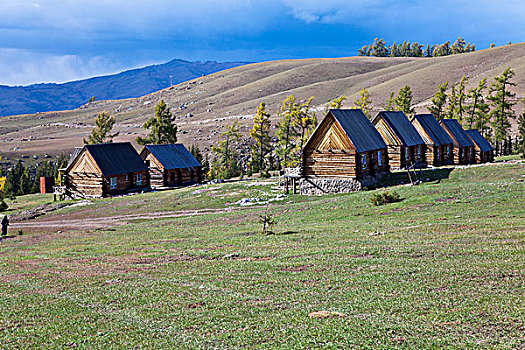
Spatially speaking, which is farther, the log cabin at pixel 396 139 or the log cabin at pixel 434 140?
the log cabin at pixel 434 140

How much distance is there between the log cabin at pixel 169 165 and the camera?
70.2 m

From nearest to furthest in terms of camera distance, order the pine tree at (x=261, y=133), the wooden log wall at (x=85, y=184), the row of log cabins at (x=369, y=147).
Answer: the row of log cabins at (x=369, y=147), the wooden log wall at (x=85, y=184), the pine tree at (x=261, y=133)

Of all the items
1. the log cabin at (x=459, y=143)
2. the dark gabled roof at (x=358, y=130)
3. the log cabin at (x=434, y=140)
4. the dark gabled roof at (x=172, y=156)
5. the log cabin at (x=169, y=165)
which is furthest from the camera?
the dark gabled roof at (x=172, y=156)

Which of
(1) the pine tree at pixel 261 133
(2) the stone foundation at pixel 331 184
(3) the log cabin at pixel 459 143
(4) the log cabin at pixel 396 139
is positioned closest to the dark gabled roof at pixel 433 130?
(3) the log cabin at pixel 459 143

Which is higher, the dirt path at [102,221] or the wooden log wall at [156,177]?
the wooden log wall at [156,177]

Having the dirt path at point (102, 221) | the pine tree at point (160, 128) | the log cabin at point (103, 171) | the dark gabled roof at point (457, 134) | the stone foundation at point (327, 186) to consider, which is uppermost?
the pine tree at point (160, 128)

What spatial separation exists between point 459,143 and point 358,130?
26.5 m

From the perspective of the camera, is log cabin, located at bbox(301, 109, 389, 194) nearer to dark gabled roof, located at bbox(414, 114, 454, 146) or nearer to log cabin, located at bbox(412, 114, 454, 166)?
log cabin, located at bbox(412, 114, 454, 166)

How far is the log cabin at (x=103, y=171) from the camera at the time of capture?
6306 cm

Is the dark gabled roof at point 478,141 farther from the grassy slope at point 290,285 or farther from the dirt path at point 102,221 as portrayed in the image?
the dirt path at point 102,221

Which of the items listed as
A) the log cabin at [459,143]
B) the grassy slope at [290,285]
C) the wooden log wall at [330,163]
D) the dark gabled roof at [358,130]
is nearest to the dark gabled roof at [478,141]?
the log cabin at [459,143]

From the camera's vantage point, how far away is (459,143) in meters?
70.6

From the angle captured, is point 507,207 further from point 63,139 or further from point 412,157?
point 63,139

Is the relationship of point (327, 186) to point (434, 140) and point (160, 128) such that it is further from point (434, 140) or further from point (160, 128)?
point (160, 128)
